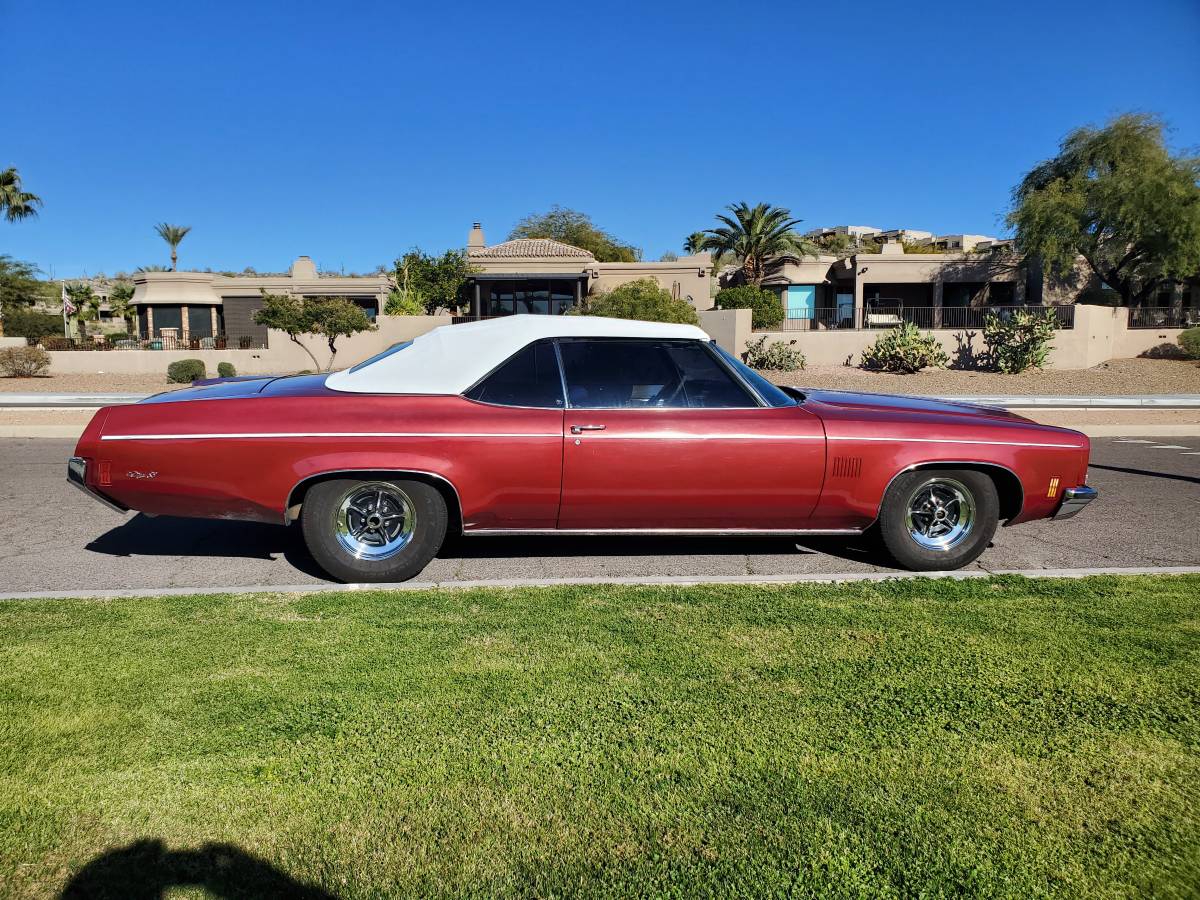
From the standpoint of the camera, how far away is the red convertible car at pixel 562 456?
188 inches

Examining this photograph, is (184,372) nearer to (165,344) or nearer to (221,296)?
(165,344)

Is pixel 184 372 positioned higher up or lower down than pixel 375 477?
higher up

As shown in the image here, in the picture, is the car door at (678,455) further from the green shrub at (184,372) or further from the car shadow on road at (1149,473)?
the green shrub at (184,372)

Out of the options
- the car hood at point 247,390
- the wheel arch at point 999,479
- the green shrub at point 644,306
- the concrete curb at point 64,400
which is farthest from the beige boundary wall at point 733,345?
the car hood at point 247,390

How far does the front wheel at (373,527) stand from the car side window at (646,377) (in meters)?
1.08

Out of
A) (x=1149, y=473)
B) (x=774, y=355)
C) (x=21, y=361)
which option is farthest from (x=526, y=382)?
(x=21, y=361)

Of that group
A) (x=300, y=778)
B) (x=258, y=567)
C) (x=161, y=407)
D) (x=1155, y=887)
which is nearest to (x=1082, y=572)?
(x=1155, y=887)

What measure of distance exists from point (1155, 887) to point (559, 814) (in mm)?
1662

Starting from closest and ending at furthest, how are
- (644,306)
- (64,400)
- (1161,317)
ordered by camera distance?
(64,400) < (644,306) < (1161,317)

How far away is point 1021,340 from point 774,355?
7.52 meters

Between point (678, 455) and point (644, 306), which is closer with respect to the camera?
point (678, 455)

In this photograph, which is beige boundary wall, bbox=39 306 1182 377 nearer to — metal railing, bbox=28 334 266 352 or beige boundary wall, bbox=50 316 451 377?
beige boundary wall, bbox=50 316 451 377

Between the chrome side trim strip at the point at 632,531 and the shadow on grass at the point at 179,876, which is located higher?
the chrome side trim strip at the point at 632,531

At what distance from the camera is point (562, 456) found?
486 cm
